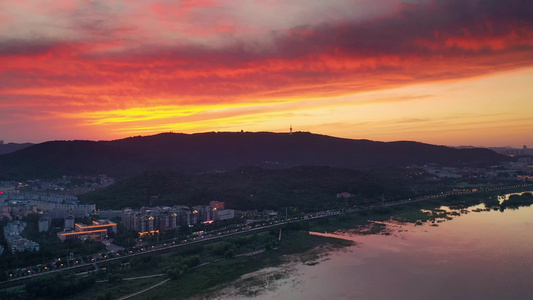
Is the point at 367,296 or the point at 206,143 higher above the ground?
the point at 206,143

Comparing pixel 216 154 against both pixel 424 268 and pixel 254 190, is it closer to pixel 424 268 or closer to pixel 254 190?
pixel 254 190

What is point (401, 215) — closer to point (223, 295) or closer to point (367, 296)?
point (367, 296)

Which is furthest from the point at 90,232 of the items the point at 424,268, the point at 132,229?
the point at 424,268

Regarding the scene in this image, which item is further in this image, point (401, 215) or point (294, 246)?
point (401, 215)

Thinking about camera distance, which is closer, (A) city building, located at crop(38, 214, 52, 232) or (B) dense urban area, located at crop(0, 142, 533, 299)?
(B) dense urban area, located at crop(0, 142, 533, 299)

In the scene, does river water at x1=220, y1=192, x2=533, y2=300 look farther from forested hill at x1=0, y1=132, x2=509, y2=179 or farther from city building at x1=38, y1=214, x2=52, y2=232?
forested hill at x1=0, y1=132, x2=509, y2=179

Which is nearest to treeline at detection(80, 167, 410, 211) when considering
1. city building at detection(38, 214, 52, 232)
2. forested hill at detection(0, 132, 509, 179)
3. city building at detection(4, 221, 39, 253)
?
city building at detection(38, 214, 52, 232)

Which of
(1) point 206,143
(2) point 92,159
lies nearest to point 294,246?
(2) point 92,159
